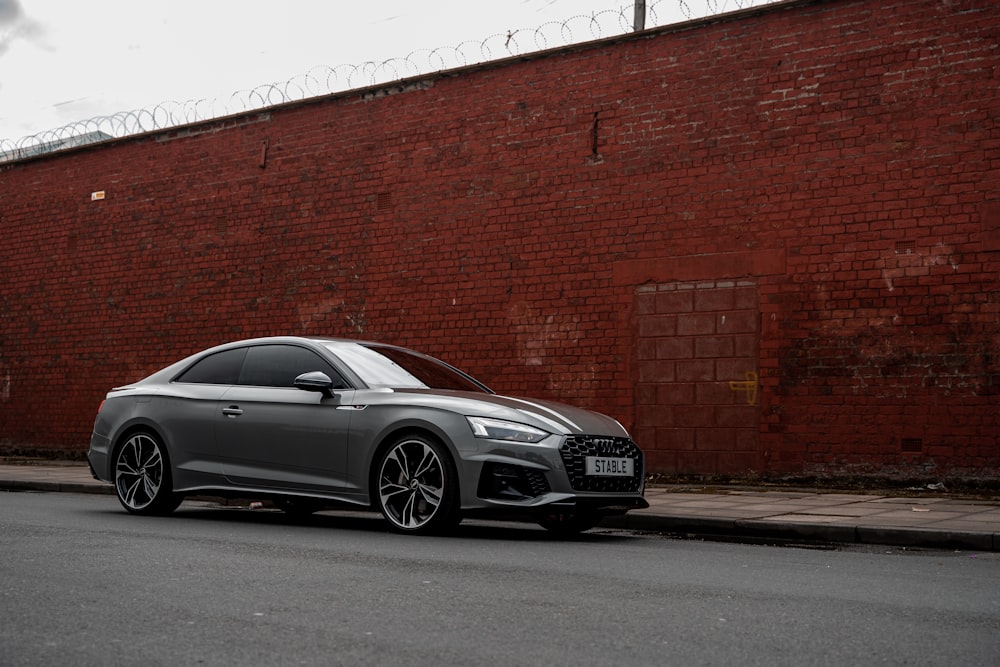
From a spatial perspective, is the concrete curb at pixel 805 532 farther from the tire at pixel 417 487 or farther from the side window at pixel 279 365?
the side window at pixel 279 365

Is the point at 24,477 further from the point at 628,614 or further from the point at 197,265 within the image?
the point at 628,614

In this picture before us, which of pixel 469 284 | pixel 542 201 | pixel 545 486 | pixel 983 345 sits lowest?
pixel 545 486

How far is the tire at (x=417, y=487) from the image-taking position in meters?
7.58

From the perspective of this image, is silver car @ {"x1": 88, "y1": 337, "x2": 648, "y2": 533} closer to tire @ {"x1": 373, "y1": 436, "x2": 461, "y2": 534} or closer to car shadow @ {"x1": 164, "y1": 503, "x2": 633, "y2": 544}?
tire @ {"x1": 373, "y1": 436, "x2": 461, "y2": 534}

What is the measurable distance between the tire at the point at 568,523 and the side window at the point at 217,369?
2.81 meters

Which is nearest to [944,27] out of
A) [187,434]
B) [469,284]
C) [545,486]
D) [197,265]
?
[469,284]

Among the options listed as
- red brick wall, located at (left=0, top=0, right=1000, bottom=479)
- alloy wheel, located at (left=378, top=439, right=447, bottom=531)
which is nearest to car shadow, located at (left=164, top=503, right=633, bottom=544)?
alloy wheel, located at (left=378, top=439, right=447, bottom=531)

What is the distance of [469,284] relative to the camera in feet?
47.9

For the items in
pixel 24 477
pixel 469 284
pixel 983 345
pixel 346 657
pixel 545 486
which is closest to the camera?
pixel 346 657

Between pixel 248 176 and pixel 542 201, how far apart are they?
209 inches

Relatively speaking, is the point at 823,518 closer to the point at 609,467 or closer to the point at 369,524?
the point at 609,467

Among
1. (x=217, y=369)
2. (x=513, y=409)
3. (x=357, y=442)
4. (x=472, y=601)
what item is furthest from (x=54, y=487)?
(x=472, y=601)

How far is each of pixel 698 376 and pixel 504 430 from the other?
18.9 feet

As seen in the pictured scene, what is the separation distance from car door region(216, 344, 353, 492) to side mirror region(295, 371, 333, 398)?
7 cm
